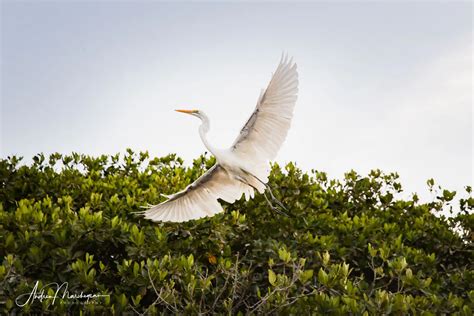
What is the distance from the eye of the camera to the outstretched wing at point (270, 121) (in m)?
5.90

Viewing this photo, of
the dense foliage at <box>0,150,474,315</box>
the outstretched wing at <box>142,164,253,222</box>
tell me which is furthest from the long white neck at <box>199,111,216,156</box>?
the dense foliage at <box>0,150,474,315</box>

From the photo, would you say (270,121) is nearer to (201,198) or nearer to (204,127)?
(204,127)

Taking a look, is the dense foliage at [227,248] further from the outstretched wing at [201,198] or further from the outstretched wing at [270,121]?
the outstretched wing at [270,121]

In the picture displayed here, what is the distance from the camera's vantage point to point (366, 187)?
9188 mm

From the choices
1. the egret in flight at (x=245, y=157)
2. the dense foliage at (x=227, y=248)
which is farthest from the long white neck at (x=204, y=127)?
the dense foliage at (x=227, y=248)

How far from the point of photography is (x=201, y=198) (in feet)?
21.6

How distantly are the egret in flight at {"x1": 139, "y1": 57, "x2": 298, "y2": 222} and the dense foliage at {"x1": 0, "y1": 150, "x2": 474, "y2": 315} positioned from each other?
0.29 m

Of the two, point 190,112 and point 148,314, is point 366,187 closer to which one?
point 190,112

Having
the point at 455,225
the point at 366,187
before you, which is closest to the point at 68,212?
the point at 366,187

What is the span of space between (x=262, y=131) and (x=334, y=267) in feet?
5.29

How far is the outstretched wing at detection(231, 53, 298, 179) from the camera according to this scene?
5898 mm

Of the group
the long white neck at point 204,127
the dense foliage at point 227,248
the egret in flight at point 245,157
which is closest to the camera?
the dense foliage at point 227,248

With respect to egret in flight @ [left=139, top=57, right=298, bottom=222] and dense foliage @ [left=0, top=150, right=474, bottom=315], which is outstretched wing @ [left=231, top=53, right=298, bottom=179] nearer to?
egret in flight @ [left=139, top=57, right=298, bottom=222]

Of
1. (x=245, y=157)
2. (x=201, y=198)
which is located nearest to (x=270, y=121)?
(x=245, y=157)
